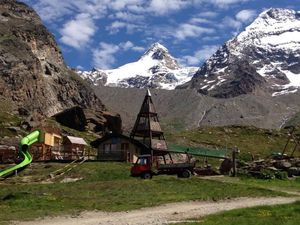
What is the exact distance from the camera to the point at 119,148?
75.2 meters

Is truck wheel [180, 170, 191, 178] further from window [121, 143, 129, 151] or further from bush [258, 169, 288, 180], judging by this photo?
window [121, 143, 129, 151]

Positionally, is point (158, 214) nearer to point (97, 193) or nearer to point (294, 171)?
point (97, 193)

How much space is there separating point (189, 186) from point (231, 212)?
53.2 ft

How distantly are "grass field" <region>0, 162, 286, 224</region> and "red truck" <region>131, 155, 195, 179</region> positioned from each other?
1.36m

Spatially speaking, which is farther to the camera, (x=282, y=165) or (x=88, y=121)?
(x=88, y=121)

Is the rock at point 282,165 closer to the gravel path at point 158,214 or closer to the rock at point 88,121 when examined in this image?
the gravel path at point 158,214

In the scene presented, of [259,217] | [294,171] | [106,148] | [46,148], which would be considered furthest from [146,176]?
[46,148]

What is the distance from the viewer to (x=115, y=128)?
148 metres

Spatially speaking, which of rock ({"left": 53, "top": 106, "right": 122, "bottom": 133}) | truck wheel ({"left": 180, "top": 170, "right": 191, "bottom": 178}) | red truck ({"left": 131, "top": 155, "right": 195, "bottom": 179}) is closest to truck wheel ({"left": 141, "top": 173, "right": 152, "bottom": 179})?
red truck ({"left": 131, "top": 155, "right": 195, "bottom": 179})

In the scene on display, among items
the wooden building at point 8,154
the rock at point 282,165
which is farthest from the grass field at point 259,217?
the wooden building at point 8,154

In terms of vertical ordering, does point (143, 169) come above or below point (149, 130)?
below

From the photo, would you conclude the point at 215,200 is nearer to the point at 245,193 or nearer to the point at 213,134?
the point at 245,193

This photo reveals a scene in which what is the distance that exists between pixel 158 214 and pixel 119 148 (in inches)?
1753

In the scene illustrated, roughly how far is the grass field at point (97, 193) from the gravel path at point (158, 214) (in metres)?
1.45
